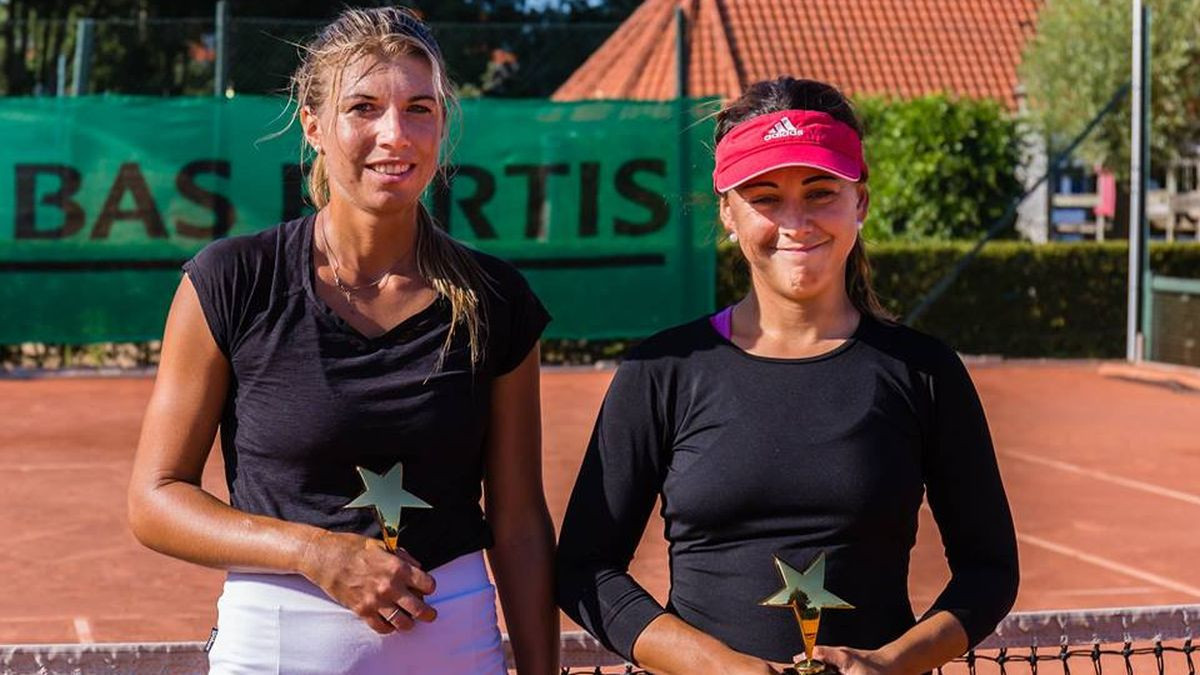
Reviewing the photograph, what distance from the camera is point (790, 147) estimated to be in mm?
2314

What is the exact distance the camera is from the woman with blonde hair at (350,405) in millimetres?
2232

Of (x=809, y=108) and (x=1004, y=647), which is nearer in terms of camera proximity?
(x=809, y=108)

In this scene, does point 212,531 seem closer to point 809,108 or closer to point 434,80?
point 434,80

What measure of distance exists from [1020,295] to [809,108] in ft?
45.2

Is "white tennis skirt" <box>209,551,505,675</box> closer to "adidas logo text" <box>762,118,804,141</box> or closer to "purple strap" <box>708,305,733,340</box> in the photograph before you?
"purple strap" <box>708,305,733,340</box>

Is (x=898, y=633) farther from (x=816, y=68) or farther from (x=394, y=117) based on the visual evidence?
(x=816, y=68)

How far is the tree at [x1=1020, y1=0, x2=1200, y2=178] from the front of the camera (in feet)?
70.6

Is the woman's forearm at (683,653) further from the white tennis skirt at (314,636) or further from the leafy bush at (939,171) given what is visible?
the leafy bush at (939,171)

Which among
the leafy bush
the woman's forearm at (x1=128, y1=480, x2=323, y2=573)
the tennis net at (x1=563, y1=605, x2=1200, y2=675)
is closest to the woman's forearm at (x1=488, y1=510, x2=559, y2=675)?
the woman's forearm at (x1=128, y1=480, x2=323, y2=573)

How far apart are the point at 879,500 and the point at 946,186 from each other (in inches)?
620

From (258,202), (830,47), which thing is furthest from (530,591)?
(830,47)

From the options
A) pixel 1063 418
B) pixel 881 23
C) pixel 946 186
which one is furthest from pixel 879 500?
pixel 881 23

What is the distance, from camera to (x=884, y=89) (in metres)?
24.1

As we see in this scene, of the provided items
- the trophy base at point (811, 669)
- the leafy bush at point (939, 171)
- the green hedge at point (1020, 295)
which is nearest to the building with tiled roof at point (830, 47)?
the leafy bush at point (939, 171)
